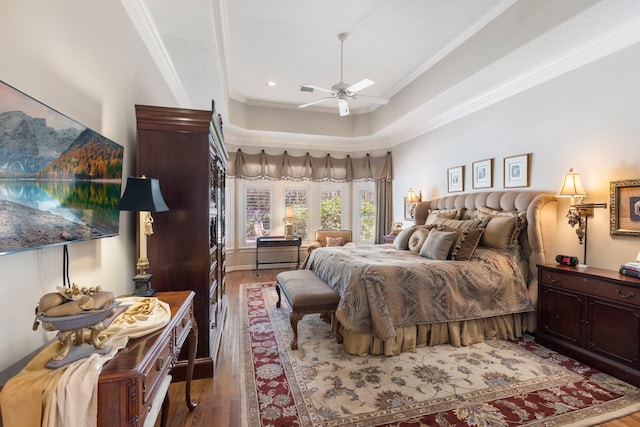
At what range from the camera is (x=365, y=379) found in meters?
2.27

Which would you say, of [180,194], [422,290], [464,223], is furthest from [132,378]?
[464,223]

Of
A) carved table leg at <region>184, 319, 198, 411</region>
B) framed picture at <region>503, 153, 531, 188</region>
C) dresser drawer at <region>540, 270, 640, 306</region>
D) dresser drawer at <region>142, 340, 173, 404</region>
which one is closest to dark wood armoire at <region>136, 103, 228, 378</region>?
carved table leg at <region>184, 319, 198, 411</region>

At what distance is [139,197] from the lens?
64.5 inches

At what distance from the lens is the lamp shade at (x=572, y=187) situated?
280 centimetres

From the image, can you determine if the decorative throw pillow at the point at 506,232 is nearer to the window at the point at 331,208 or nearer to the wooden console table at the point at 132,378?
the wooden console table at the point at 132,378

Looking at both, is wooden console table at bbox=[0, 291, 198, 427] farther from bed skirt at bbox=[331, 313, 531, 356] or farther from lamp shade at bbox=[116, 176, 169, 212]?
bed skirt at bbox=[331, 313, 531, 356]

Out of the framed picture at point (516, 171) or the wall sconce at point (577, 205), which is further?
the framed picture at point (516, 171)

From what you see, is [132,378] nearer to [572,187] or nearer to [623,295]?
[623,295]

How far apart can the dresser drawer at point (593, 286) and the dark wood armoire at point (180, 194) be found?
3.09 meters

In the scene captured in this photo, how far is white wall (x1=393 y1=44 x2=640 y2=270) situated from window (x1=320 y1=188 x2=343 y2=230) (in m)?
3.07

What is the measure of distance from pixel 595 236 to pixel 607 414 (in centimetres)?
163

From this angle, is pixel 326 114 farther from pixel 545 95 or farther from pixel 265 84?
pixel 545 95

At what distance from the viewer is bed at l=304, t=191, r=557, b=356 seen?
2.64m

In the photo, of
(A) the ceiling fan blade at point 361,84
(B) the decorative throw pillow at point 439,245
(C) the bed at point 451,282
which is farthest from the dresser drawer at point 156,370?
(A) the ceiling fan blade at point 361,84
